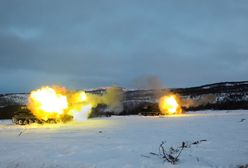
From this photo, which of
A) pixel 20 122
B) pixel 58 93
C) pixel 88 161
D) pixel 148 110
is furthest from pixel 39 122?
pixel 88 161

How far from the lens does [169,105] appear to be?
92.5 m

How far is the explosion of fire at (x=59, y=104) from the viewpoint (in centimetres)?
6494

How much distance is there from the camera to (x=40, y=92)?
221ft

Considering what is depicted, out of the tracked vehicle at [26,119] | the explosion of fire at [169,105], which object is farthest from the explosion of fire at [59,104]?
the explosion of fire at [169,105]

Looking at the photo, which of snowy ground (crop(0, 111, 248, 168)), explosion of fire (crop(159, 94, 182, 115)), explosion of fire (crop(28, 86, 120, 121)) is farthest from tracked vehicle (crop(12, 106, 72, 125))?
explosion of fire (crop(159, 94, 182, 115))

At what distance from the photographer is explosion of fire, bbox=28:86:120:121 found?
6494 centimetres

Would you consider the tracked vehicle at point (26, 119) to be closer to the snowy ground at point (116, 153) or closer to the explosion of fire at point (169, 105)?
the snowy ground at point (116, 153)

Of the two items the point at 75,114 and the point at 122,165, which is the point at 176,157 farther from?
the point at 75,114

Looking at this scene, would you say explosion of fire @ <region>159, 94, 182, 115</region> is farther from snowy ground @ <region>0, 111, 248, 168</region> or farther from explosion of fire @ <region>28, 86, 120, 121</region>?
snowy ground @ <region>0, 111, 248, 168</region>

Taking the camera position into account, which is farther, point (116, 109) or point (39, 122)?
point (116, 109)

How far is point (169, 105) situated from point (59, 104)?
32.3 metres

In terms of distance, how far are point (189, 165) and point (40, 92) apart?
4852 centimetres

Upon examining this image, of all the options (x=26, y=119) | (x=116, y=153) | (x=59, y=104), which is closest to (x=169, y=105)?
(x=59, y=104)

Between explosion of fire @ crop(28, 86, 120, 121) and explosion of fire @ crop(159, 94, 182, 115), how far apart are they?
1920 cm
